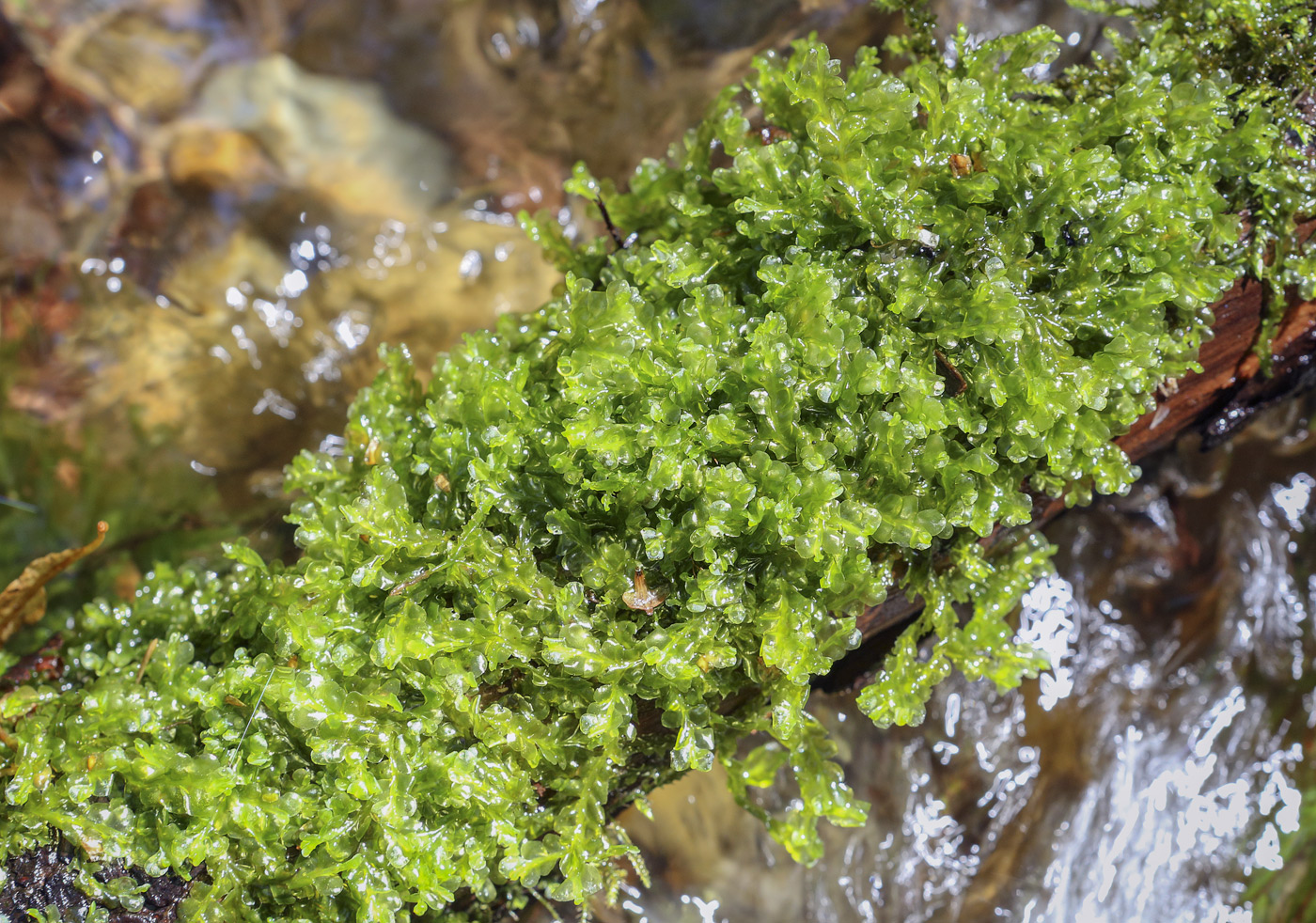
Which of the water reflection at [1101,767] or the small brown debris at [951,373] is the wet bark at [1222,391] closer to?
the small brown debris at [951,373]

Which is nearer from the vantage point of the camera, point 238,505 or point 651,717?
point 651,717

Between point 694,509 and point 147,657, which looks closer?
point 694,509

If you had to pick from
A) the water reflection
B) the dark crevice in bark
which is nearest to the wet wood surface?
the water reflection

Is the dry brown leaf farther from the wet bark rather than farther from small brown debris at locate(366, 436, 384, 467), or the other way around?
the wet bark

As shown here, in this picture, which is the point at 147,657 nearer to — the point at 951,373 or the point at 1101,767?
the point at 951,373

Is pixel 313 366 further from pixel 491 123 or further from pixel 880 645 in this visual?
pixel 880 645

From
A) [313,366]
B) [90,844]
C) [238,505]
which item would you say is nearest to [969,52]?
[90,844]

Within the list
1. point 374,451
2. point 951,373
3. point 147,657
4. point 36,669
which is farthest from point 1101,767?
point 36,669
